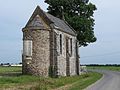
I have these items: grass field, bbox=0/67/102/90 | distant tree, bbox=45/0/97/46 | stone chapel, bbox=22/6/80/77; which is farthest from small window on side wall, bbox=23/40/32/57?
distant tree, bbox=45/0/97/46

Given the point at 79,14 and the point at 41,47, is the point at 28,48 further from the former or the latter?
the point at 79,14

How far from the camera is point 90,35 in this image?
236 ft

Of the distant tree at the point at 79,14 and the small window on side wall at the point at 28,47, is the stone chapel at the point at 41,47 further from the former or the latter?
the distant tree at the point at 79,14

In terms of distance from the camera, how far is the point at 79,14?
72.9 meters

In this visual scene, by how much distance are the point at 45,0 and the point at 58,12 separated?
12.5 feet

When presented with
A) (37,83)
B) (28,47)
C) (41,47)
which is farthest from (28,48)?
(37,83)

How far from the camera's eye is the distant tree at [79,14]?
7031cm

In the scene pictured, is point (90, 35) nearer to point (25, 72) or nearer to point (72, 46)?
point (72, 46)

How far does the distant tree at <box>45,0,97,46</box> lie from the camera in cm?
7031

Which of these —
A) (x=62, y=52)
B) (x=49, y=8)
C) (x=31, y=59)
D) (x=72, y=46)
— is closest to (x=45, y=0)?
(x=49, y=8)

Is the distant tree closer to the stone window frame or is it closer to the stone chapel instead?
the stone chapel

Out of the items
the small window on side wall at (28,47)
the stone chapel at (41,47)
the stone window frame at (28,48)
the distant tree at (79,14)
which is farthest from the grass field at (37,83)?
the distant tree at (79,14)

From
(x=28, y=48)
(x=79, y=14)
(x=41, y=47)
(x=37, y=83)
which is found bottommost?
(x=37, y=83)

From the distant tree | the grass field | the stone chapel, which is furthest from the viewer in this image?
the distant tree
